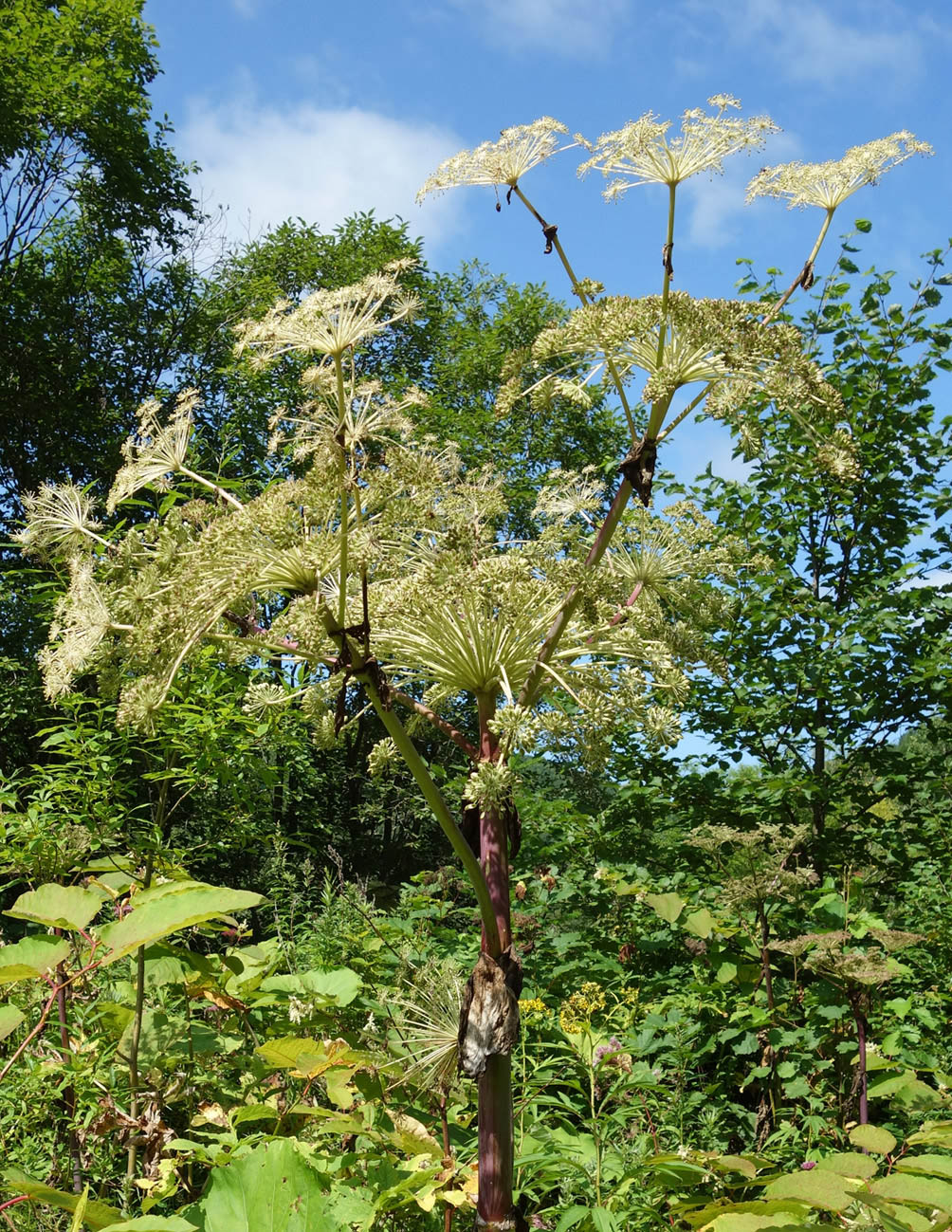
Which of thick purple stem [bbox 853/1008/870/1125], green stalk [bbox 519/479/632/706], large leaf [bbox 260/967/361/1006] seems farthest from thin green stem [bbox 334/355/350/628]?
thick purple stem [bbox 853/1008/870/1125]

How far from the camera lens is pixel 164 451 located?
1.93 m

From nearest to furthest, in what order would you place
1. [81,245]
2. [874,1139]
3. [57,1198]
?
[57,1198]
[874,1139]
[81,245]

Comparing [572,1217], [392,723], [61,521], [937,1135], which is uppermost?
[61,521]

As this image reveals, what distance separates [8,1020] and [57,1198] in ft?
1.06

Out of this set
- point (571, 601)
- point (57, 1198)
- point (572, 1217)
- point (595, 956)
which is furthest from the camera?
point (595, 956)

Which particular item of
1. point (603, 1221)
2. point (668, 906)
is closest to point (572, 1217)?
point (603, 1221)

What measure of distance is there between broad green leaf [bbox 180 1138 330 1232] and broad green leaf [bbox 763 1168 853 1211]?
2.38 ft

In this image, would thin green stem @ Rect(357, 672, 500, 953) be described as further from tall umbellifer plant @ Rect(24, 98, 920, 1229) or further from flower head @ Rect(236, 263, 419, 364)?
flower head @ Rect(236, 263, 419, 364)

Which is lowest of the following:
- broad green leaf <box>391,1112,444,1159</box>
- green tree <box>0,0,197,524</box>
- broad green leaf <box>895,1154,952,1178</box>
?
broad green leaf <box>391,1112,444,1159</box>

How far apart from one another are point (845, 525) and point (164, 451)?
5150 mm

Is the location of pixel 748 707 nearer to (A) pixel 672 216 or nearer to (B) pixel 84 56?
(A) pixel 672 216

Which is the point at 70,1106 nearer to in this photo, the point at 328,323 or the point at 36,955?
the point at 36,955

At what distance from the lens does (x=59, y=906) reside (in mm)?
1812

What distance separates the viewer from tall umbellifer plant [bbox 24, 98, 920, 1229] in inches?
61.4
